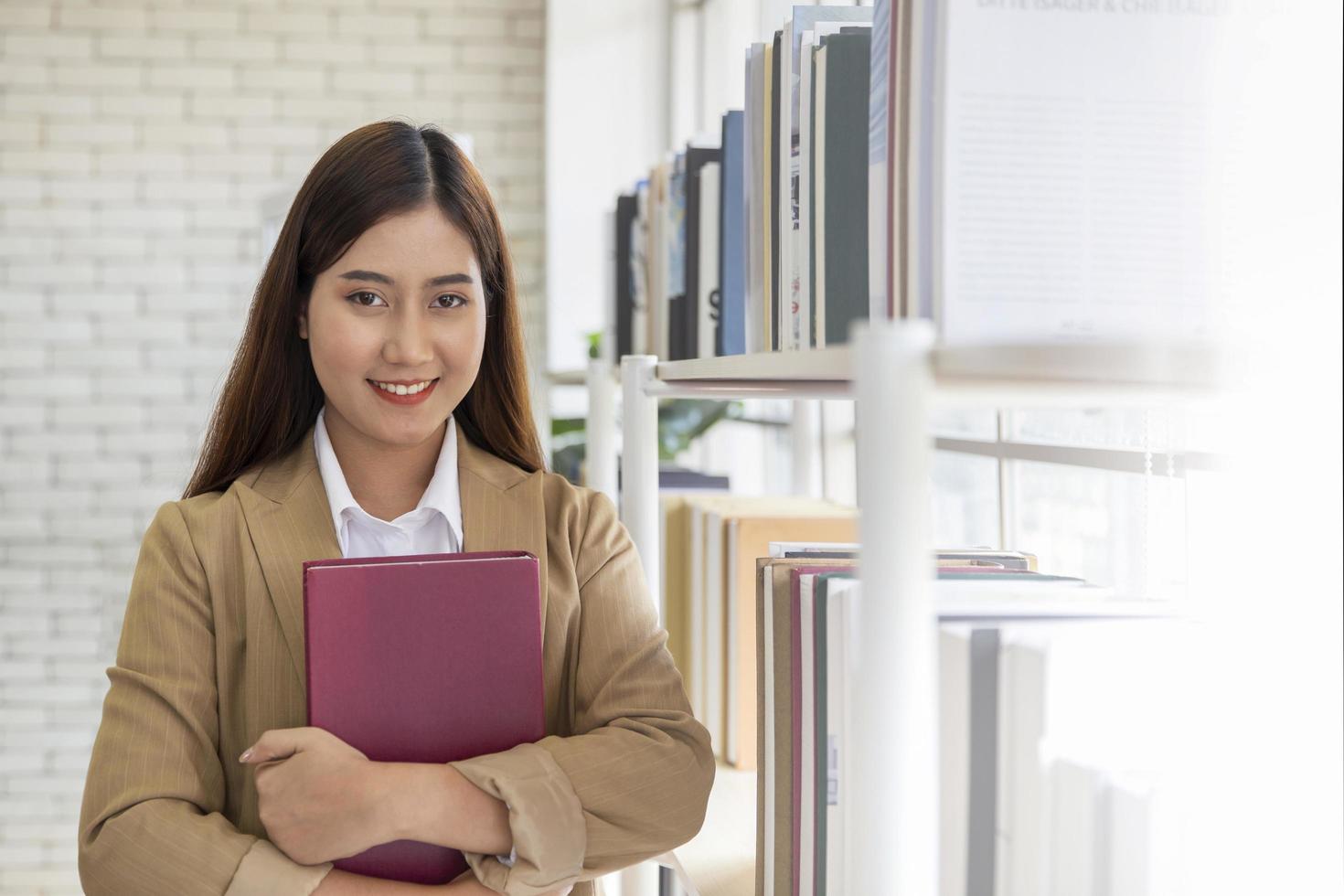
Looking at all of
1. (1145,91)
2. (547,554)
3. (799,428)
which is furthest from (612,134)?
(1145,91)

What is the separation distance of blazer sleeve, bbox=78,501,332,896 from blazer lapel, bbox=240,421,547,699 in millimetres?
67

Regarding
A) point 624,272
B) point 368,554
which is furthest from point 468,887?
point 624,272

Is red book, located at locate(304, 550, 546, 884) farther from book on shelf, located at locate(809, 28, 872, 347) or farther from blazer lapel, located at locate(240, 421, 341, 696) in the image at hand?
book on shelf, located at locate(809, 28, 872, 347)

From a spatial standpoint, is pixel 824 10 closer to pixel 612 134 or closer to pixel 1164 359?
pixel 1164 359

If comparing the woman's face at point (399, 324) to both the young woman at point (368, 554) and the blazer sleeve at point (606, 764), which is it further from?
the blazer sleeve at point (606, 764)

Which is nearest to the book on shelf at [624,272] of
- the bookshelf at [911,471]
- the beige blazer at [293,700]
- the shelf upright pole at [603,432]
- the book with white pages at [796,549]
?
the shelf upright pole at [603,432]

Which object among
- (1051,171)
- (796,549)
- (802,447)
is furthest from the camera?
(802,447)

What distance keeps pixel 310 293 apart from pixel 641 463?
1.25ft

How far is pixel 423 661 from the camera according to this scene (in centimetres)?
105

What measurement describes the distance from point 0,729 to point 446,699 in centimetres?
384

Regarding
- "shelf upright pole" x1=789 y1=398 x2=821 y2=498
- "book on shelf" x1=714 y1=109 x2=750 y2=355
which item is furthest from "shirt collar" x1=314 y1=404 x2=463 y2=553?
"shelf upright pole" x1=789 y1=398 x2=821 y2=498

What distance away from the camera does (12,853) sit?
410cm

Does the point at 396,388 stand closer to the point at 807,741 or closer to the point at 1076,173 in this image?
the point at 807,741

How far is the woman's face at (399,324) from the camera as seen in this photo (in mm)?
1198
